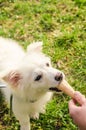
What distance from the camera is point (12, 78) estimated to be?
2844 millimetres

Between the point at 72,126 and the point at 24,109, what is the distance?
1.95 ft

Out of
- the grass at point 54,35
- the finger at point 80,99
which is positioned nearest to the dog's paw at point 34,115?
the grass at point 54,35

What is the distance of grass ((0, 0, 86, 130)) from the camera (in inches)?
143

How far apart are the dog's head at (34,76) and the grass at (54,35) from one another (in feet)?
2.53

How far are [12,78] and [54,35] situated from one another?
1.88 metres

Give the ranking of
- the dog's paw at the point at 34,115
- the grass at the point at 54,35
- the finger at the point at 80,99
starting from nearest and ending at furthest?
the finger at the point at 80,99
the dog's paw at the point at 34,115
the grass at the point at 54,35

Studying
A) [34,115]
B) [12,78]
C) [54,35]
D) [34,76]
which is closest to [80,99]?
[34,76]

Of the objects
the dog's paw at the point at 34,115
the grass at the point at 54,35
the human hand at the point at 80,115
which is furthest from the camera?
the grass at the point at 54,35

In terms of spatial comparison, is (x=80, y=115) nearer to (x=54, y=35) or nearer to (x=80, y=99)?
(x=80, y=99)

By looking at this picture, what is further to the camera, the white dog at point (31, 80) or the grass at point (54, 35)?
the grass at point (54, 35)

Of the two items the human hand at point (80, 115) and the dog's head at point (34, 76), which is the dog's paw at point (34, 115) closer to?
the dog's head at point (34, 76)

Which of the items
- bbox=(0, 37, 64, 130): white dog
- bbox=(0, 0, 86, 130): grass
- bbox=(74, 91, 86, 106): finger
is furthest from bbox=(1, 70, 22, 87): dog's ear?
bbox=(0, 0, 86, 130): grass

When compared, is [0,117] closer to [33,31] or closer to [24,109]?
[24,109]

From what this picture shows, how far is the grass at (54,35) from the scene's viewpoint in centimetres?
362
